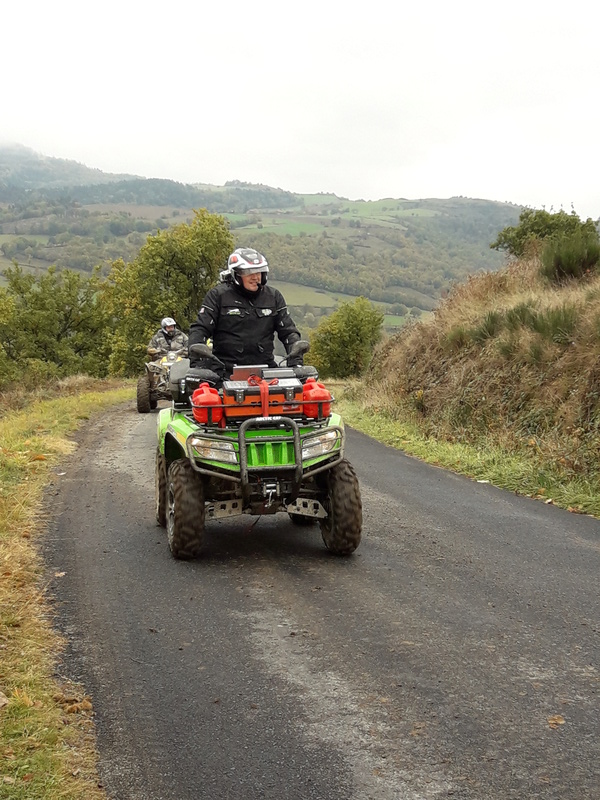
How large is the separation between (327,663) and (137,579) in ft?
7.16

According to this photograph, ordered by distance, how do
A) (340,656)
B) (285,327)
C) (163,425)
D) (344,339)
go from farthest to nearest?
(344,339)
(163,425)
(285,327)
(340,656)

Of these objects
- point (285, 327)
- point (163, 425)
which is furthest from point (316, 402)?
point (163, 425)

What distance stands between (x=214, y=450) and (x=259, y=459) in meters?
0.36

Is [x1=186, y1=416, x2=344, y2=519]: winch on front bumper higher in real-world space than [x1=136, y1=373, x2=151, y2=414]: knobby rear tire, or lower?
higher

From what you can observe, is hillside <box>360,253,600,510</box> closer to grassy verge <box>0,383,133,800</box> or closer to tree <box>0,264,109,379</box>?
grassy verge <box>0,383,133,800</box>

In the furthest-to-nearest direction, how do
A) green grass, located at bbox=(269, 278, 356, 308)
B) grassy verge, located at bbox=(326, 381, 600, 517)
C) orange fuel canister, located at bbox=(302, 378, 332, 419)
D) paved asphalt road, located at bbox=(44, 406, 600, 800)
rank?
green grass, located at bbox=(269, 278, 356, 308)
grassy verge, located at bbox=(326, 381, 600, 517)
orange fuel canister, located at bbox=(302, 378, 332, 419)
paved asphalt road, located at bbox=(44, 406, 600, 800)

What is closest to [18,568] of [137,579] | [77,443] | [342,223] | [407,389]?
[137,579]

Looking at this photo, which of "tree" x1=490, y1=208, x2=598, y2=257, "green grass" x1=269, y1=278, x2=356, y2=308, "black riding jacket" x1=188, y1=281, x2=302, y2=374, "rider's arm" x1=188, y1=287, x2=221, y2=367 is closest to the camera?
"rider's arm" x1=188, y1=287, x2=221, y2=367

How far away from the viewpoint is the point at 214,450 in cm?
645

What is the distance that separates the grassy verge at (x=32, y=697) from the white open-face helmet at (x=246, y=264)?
9.60ft

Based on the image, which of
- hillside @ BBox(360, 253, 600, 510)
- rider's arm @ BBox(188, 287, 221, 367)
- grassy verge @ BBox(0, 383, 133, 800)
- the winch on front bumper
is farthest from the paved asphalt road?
hillside @ BBox(360, 253, 600, 510)

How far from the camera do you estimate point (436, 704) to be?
4004mm

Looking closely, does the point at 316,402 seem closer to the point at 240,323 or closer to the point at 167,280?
the point at 240,323

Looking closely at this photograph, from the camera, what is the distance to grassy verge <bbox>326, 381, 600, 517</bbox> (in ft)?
30.4
